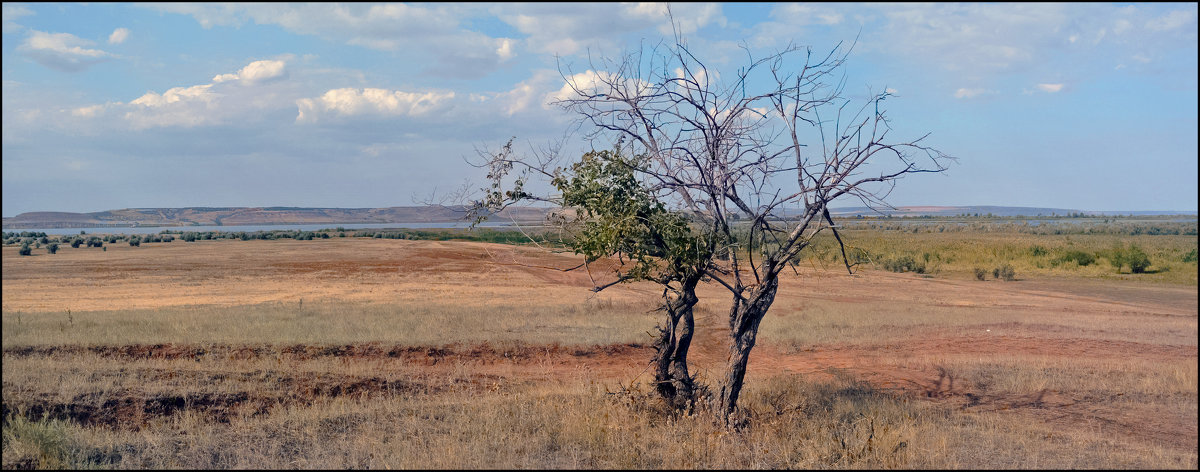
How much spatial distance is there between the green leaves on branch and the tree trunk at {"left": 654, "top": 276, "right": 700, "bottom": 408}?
41 centimetres

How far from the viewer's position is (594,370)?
1383 cm

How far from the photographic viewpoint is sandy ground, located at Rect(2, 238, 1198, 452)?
11508mm

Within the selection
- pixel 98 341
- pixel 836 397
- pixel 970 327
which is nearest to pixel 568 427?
pixel 836 397

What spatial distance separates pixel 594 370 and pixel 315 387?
509 cm

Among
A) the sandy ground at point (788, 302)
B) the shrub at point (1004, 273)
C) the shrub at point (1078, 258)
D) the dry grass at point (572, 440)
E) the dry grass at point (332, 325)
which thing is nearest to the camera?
the dry grass at point (572, 440)

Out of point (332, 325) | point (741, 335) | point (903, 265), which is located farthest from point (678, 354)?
point (903, 265)

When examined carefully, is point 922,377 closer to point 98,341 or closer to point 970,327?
point 970,327

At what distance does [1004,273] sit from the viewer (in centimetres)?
3609

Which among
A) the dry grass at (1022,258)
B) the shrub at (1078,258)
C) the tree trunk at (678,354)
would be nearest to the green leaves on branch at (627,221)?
the tree trunk at (678,354)

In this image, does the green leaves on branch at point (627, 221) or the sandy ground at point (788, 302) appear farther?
the sandy ground at point (788, 302)

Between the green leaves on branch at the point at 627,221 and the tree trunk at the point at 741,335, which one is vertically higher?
the green leaves on branch at the point at 627,221

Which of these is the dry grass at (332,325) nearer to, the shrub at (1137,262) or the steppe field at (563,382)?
the steppe field at (563,382)

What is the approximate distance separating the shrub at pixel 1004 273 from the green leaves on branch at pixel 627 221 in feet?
107

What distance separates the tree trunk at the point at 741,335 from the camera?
856 cm
